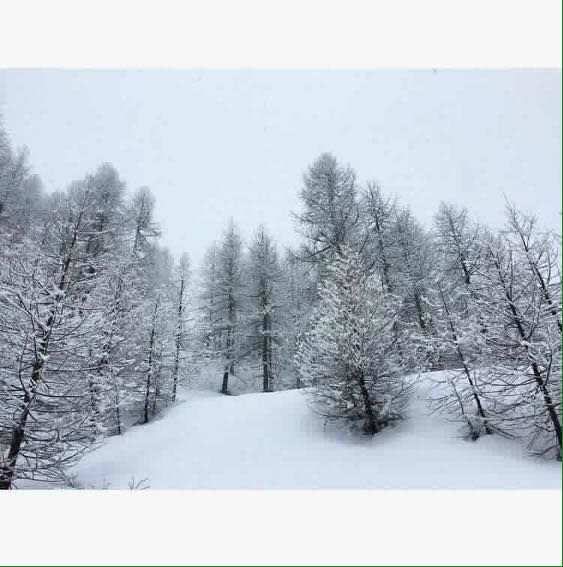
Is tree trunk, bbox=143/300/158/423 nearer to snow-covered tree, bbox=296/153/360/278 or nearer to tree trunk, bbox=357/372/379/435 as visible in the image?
snow-covered tree, bbox=296/153/360/278

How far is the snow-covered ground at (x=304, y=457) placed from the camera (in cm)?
468

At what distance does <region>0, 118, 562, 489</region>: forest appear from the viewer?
5.19m

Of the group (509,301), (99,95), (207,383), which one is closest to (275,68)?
(99,95)

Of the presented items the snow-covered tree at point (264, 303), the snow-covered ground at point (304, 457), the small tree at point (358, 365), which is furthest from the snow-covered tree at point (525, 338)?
the snow-covered tree at point (264, 303)

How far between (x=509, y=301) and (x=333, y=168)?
9203mm

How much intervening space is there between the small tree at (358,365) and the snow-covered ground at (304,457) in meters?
0.50

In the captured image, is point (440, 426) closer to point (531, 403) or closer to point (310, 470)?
point (531, 403)

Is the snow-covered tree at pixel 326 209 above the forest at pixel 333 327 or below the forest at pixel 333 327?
above

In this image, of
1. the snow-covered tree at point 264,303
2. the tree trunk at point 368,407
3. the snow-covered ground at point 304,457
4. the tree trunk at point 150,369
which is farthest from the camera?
the snow-covered tree at point 264,303

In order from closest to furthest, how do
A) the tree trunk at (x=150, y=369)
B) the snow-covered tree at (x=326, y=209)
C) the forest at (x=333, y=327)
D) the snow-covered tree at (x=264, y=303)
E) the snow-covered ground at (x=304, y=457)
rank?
the snow-covered ground at (x=304, y=457)
the forest at (x=333, y=327)
the snow-covered tree at (x=326, y=209)
the tree trunk at (x=150, y=369)
the snow-covered tree at (x=264, y=303)

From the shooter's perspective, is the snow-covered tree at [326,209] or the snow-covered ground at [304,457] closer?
the snow-covered ground at [304,457]

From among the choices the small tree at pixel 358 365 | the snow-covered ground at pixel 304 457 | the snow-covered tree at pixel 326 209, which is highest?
the snow-covered tree at pixel 326 209

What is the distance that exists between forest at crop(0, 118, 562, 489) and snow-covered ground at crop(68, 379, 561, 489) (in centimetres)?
49

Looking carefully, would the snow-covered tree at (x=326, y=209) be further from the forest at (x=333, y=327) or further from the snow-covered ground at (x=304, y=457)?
the snow-covered ground at (x=304, y=457)
